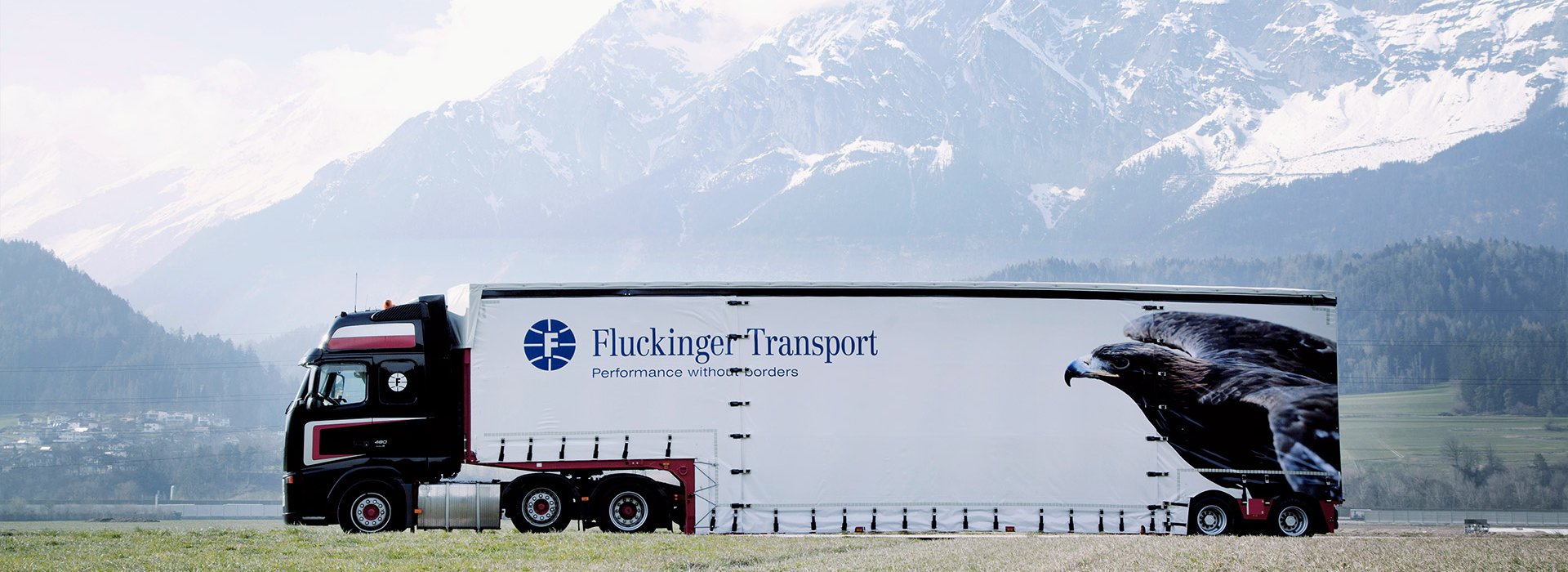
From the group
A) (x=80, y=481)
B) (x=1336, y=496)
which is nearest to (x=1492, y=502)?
(x=1336, y=496)

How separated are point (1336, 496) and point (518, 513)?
12.8m

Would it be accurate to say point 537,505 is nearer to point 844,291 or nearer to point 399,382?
point 399,382

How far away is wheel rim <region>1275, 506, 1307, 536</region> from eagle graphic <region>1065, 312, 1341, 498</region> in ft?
1.14

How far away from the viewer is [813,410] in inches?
827

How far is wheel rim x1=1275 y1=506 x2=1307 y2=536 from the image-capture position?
71.7 feet

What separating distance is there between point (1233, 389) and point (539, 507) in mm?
10883

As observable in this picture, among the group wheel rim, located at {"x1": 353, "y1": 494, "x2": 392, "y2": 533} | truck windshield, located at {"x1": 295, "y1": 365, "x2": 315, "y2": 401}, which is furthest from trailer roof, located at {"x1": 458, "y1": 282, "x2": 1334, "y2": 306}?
Answer: wheel rim, located at {"x1": 353, "y1": 494, "x2": 392, "y2": 533}

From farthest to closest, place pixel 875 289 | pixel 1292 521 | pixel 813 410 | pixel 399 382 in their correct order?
pixel 1292 521 → pixel 399 382 → pixel 875 289 → pixel 813 410

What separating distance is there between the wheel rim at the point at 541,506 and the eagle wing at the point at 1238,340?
30.1ft

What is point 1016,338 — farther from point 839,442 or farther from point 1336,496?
point 1336,496

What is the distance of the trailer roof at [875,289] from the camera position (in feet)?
69.1

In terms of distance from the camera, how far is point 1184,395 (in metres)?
21.4

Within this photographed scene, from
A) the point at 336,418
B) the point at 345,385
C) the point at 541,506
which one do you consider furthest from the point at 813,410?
the point at 336,418

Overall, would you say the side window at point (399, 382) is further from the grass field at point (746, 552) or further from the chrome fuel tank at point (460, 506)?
the grass field at point (746, 552)
